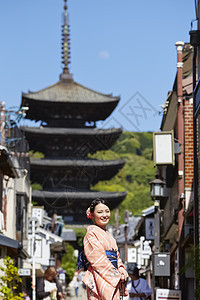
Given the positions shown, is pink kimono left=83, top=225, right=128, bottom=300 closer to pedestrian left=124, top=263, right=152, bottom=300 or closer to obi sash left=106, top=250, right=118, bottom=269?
obi sash left=106, top=250, right=118, bottom=269

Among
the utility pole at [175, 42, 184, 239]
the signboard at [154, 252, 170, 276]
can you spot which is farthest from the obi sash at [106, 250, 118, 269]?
the utility pole at [175, 42, 184, 239]

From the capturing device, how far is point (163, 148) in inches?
652

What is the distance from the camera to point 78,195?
6009 cm

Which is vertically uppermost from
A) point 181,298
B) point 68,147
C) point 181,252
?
point 68,147

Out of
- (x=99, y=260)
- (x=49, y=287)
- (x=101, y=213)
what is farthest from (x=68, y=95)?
(x=99, y=260)

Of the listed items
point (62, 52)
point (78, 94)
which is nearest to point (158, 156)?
point (78, 94)

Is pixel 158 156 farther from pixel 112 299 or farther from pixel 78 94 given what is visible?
pixel 78 94

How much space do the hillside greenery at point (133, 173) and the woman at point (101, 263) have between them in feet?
191

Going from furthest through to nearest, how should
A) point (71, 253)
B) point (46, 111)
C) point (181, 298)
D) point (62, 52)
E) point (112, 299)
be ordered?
point (62, 52)
point (46, 111)
point (71, 253)
point (181, 298)
point (112, 299)

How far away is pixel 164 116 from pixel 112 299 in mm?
19070

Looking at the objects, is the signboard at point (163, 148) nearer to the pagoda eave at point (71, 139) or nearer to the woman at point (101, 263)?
the woman at point (101, 263)

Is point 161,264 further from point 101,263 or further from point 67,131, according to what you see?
point 67,131

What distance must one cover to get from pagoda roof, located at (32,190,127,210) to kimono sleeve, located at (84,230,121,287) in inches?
2046

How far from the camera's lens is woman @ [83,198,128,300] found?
281 inches
